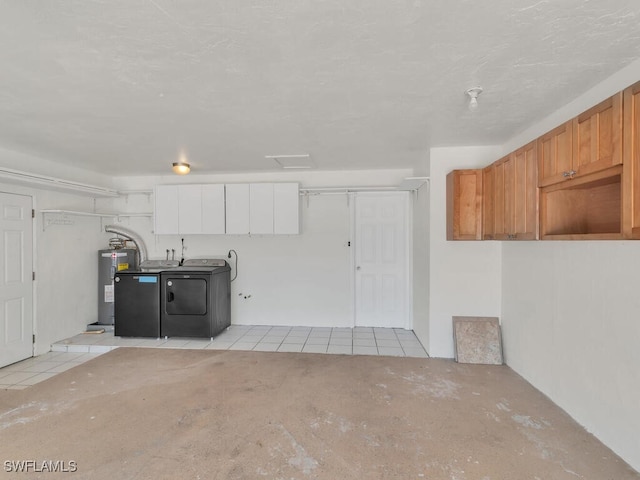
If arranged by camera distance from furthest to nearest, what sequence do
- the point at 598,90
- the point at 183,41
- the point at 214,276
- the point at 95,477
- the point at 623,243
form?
the point at 214,276, the point at 598,90, the point at 623,243, the point at 95,477, the point at 183,41

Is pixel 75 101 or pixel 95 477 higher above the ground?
pixel 75 101

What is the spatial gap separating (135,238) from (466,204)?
15.9 feet

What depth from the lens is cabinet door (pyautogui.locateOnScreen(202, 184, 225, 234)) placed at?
181 inches

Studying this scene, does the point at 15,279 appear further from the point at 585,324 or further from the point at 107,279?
the point at 585,324

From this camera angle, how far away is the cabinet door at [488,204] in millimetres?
2992

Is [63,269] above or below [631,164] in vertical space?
below

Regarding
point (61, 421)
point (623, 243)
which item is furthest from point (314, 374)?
point (623, 243)

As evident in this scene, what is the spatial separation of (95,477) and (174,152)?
3.11 m

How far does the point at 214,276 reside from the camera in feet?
14.2

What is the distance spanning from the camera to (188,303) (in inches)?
166

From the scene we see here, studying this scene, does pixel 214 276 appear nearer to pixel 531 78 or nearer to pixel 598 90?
pixel 531 78

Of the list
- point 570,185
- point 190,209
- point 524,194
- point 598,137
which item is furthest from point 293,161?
point 598,137

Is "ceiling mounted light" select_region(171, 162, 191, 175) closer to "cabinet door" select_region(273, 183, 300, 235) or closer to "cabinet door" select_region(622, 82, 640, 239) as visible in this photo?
"cabinet door" select_region(273, 183, 300, 235)

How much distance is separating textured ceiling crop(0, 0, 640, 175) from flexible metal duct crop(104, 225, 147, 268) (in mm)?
1867
